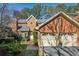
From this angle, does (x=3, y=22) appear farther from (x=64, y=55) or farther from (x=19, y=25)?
(x=64, y=55)

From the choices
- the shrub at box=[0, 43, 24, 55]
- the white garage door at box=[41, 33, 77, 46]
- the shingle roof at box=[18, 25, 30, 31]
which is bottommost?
the shrub at box=[0, 43, 24, 55]

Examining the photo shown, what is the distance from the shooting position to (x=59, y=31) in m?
3.66

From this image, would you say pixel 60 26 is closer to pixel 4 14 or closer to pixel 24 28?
pixel 24 28

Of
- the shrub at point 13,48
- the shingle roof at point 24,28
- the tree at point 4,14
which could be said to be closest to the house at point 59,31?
the shingle roof at point 24,28

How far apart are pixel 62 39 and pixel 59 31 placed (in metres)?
0.13

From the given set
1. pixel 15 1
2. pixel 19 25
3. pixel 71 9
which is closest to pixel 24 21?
pixel 19 25

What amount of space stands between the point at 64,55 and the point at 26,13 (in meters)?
0.82

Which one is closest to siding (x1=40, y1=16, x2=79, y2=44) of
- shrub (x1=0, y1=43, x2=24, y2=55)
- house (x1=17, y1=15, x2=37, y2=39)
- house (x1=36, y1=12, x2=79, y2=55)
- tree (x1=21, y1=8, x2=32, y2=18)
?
house (x1=36, y1=12, x2=79, y2=55)

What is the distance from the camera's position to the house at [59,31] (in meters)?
3.63

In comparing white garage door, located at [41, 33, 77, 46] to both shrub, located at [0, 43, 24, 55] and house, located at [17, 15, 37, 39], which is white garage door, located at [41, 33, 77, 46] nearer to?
house, located at [17, 15, 37, 39]

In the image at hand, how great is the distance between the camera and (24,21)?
3639 millimetres

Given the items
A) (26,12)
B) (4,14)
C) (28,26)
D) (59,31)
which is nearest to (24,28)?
(28,26)

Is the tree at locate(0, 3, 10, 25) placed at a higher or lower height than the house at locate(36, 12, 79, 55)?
higher

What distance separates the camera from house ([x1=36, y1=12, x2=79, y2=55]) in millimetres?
3635
